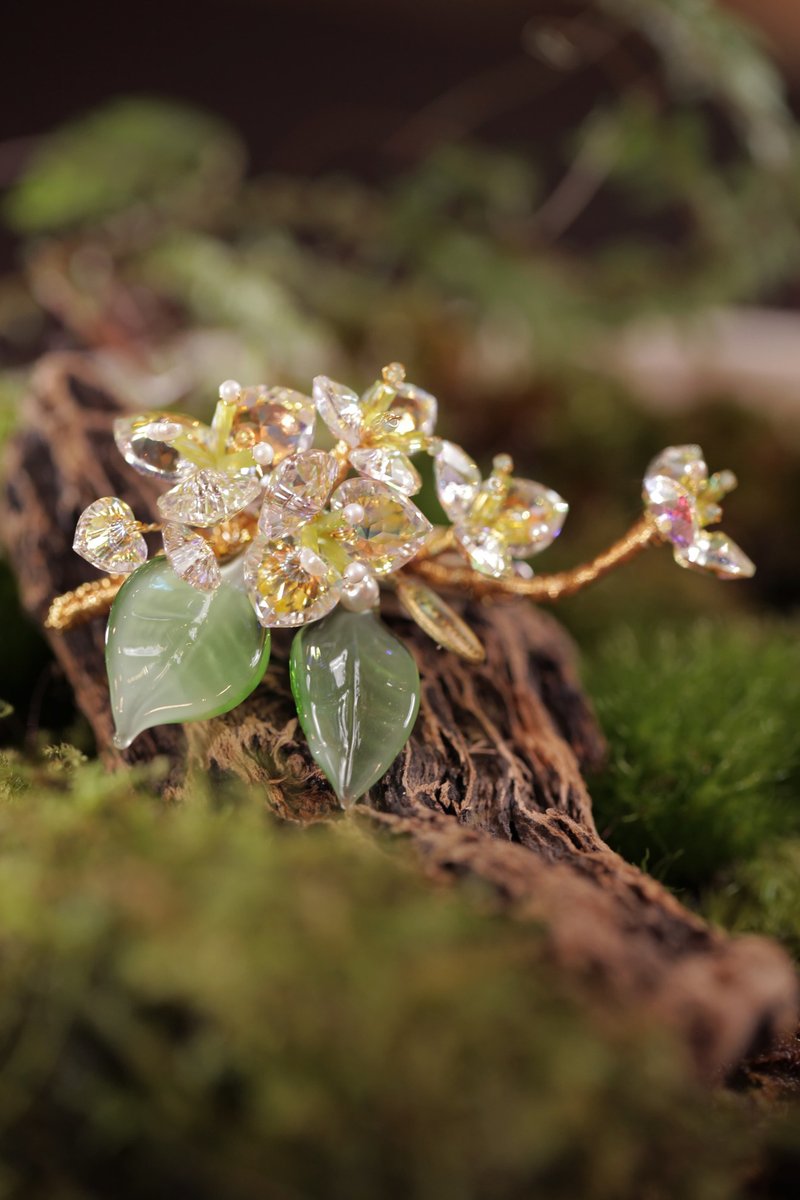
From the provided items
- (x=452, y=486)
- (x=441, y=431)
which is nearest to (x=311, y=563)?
(x=452, y=486)

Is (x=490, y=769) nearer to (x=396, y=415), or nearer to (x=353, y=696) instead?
(x=353, y=696)

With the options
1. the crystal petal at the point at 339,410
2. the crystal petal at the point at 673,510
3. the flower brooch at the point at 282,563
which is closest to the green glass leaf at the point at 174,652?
the flower brooch at the point at 282,563

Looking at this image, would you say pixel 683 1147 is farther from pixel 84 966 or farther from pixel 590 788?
pixel 590 788

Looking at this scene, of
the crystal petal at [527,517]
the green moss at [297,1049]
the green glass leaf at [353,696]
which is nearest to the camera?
the green moss at [297,1049]

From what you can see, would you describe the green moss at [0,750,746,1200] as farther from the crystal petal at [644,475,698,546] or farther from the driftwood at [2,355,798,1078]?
the crystal petal at [644,475,698,546]

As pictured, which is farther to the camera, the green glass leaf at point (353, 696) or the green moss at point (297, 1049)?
the green glass leaf at point (353, 696)

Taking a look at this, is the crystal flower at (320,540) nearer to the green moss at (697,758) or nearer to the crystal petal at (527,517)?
the crystal petal at (527,517)

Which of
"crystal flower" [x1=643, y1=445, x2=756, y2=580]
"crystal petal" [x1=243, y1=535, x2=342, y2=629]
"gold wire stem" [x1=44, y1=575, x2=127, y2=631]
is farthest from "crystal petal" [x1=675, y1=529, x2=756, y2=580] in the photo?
"gold wire stem" [x1=44, y1=575, x2=127, y2=631]
